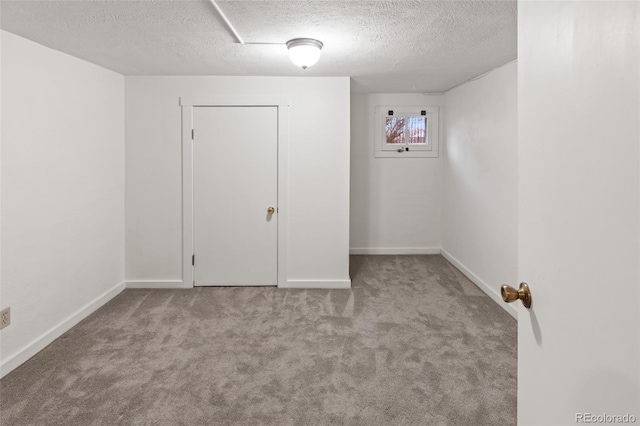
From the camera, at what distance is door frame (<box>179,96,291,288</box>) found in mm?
3908

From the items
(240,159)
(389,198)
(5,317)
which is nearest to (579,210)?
(5,317)

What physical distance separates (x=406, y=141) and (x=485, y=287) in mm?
2362

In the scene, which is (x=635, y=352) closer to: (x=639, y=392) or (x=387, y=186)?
(x=639, y=392)

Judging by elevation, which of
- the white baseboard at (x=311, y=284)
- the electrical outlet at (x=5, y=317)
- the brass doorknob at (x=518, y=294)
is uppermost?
the brass doorknob at (x=518, y=294)

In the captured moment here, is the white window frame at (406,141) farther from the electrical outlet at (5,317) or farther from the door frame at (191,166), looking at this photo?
the electrical outlet at (5,317)

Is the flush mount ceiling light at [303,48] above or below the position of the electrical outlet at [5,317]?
above

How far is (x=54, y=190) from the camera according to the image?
2895 millimetres

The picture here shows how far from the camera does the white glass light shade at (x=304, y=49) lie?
8.77ft

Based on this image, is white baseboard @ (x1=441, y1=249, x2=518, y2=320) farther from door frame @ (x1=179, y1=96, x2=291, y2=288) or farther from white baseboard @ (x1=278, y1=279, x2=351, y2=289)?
door frame @ (x1=179, y1=96, x2=291, y2=288)

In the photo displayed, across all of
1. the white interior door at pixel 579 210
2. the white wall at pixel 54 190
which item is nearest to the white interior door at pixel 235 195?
the white wall at pixel 54 190

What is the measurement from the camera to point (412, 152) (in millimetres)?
5430

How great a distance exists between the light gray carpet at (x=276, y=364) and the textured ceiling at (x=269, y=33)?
6.96ft

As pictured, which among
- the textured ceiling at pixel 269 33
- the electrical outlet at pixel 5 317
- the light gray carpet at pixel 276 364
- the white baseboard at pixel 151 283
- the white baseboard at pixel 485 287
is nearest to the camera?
the light gray carpet at pixel 276 364

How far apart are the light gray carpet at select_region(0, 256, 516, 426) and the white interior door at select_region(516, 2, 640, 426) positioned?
1.26 metres
